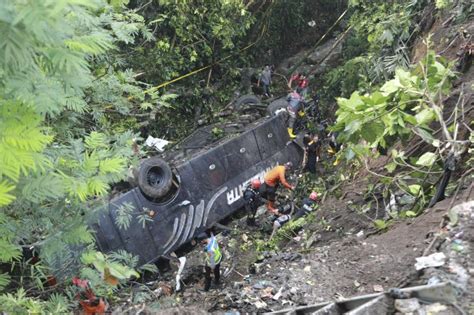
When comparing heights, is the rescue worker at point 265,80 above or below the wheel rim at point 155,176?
above

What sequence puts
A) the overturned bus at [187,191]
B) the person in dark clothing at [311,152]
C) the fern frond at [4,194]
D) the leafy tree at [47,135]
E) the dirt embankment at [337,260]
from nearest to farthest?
1. the leafy tree at [47,135]
2. the fern frond at [4,194]
3. the dirt embankment at [337,260]
4. the overturned bus at [187,191]
5. the person in dark clothing at [311,152]

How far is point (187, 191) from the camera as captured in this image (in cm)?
Answer: 742

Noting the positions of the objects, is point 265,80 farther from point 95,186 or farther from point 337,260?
point 95,186

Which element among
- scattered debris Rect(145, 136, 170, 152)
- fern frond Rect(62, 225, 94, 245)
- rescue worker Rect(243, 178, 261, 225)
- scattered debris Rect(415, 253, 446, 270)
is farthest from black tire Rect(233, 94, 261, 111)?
fern frond Rect(62, 225, 94, 245)

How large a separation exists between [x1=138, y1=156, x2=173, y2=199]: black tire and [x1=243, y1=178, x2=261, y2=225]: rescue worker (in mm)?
1440

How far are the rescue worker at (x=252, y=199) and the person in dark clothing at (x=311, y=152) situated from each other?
1.48 m

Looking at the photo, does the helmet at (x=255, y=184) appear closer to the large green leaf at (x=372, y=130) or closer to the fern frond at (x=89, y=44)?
the large green leaf at (x=372, y=130)

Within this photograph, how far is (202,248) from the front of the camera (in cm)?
756

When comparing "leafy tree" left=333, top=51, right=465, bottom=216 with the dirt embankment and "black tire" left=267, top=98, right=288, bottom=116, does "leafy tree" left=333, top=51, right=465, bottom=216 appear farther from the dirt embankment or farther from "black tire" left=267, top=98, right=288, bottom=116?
"black tire" left=267, top=98, right=288, bottom=116

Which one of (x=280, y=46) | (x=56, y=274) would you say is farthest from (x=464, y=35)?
(x=280, y=46)

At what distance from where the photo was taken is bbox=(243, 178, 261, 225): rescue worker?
26.0 ft

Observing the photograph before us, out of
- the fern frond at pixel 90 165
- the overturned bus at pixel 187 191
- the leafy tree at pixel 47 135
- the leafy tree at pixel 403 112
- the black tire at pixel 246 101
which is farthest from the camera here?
the black tire at pixel 246 101

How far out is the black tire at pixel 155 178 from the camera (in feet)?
22.7

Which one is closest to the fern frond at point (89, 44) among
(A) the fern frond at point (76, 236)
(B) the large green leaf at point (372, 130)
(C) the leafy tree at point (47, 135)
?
(C) the leafy tree at point (47, 135)
